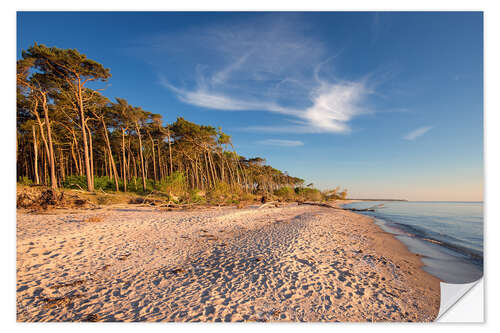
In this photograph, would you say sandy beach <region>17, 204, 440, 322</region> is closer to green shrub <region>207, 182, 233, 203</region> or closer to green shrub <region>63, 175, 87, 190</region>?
green shrub <region>207, 182, 233, 203</region>

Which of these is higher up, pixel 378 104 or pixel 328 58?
pixel 328 58

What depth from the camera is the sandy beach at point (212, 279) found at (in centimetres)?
252

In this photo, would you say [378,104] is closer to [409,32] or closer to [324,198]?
[409,32]

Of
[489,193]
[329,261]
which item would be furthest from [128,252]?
[489,193]

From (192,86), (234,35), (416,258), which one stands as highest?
(234,35)

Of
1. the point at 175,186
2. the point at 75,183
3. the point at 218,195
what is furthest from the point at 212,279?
the point at 75,183

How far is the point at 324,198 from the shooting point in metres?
32.9

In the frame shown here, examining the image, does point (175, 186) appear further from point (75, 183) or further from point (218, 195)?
point (75, 183)

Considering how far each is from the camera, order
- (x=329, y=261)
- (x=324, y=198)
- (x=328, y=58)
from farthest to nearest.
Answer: (x=324, y=198) → (x=328, y=58) → (x=329, y=261)

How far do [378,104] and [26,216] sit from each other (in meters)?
13.8

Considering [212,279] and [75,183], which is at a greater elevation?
[75,183]

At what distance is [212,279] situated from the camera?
3420 mm

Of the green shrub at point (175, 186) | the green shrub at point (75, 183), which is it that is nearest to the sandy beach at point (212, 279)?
→ the green shrub at point (175, 186)

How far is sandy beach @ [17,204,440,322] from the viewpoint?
2520 millimetres
